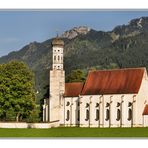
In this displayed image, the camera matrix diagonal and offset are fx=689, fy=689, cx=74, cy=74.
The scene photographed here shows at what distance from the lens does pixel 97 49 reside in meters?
Result: 28.5

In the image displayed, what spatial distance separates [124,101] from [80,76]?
2608 millimetres

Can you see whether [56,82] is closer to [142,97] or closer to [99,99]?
[99,99]

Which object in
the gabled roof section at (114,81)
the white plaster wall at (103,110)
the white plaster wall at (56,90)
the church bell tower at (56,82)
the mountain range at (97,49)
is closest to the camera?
the mountain range at (97,49)

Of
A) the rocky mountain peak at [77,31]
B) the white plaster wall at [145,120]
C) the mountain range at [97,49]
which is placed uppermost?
the rocky mountain peak at [77,31]

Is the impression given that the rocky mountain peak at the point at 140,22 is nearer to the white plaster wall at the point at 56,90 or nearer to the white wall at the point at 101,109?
the white wall at the point at 101,109

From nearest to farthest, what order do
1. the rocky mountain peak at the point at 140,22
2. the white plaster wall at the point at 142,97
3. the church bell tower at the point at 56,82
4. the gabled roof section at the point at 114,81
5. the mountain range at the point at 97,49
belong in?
the rocky mountain peak at the point at 140,22 → the mountain range at the point at 97,49 → the church bell tower at the point at 56,82 → the white plaster wall at the point at 142,97 → the gabled roof section at the point at 114,81

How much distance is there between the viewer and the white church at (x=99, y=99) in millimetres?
33312

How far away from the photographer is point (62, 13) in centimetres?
2500

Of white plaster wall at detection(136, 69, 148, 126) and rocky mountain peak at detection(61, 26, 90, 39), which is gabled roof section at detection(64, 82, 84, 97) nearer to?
white plaster wall at detection(136, 69, 148, 126)

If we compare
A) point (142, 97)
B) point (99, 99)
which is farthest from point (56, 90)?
point (142, 97)

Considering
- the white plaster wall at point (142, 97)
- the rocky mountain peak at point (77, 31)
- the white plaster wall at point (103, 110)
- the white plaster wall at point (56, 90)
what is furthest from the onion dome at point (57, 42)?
the white plaster wall at point (142, 97)

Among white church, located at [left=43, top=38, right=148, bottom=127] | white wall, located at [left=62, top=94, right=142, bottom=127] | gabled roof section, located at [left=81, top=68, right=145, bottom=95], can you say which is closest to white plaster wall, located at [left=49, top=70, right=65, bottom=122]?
white church, located at [left=43, top=38, right=148, bottom=127]
